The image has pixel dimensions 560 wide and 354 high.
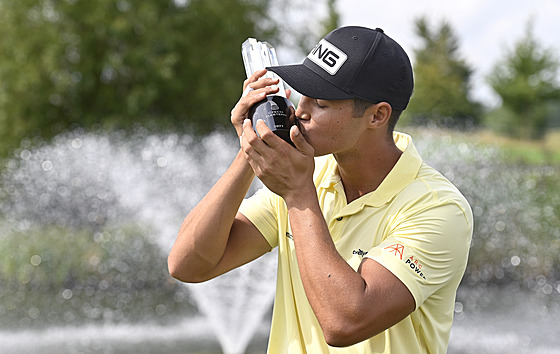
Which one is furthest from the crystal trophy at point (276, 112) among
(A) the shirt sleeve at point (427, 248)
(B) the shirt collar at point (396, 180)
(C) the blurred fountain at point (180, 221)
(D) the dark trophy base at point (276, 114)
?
(C) the blurred fountain at point (180, 221)

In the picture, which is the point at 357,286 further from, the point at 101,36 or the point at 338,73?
the point at 101,36

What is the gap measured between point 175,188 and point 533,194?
20.2 feet

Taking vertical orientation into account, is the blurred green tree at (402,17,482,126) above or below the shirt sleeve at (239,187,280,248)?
above

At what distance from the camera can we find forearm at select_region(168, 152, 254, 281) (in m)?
2.30

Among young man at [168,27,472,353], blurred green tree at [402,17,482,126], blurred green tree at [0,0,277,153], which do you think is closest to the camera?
young man at [168,27,472,353]

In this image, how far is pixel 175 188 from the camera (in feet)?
39.1

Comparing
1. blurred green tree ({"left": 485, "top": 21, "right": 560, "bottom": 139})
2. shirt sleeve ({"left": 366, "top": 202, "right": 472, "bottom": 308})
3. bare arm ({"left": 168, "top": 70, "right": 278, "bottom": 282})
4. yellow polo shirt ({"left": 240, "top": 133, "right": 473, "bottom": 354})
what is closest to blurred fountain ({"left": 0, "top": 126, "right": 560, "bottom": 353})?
bare arm ({"left": 168, "top": 70, "right": 278, "bottom": 282})

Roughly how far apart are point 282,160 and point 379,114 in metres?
0.36

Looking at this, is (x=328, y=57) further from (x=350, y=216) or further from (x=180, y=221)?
(x=180, y=221)

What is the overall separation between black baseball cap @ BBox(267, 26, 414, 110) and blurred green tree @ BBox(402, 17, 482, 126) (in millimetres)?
20419

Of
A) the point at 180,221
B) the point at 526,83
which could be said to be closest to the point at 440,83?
the point at 526,83

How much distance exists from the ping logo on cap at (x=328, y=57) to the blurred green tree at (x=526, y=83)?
25.9 metres

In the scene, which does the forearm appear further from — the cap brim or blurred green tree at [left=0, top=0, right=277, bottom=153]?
blurred green tree at [left=0, top=0, right=277, bottom=153]

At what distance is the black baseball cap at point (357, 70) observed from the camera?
210cm
